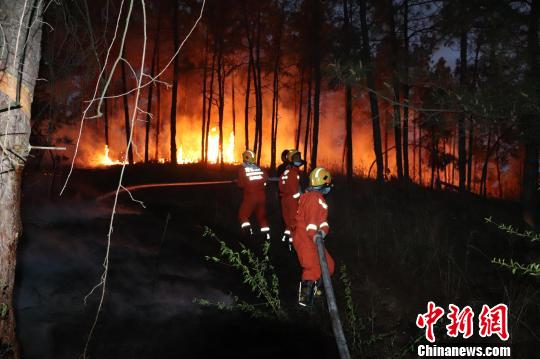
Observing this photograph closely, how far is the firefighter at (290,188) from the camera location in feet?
28.6

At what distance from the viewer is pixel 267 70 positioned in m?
24.8

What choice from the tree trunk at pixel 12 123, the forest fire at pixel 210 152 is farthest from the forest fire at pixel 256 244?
the forest fire at pixel 210 152

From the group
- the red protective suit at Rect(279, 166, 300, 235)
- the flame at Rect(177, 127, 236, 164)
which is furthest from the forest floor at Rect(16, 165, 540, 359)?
the flame at Rect(177, 127, 236, 164)

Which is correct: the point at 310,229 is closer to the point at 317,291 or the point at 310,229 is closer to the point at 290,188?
the point at 317,291

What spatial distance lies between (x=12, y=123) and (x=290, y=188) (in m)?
6.58

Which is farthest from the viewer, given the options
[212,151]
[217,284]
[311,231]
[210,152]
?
[212,151]

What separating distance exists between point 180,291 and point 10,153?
3.88 metres

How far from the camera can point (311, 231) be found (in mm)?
5453

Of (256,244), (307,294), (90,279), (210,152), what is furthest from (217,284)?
(210,152)

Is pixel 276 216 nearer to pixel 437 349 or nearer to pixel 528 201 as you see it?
pixel 528 201

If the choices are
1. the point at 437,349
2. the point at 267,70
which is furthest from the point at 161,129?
the point at 437,349

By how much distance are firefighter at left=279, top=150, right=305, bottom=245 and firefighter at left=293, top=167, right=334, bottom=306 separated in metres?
2.57

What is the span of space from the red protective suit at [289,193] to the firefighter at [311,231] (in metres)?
2.58

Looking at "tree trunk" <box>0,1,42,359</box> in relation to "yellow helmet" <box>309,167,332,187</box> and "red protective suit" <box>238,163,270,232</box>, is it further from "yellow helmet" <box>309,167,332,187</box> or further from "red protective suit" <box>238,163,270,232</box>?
"red protective suit" <box>238,163,270,232</box>
